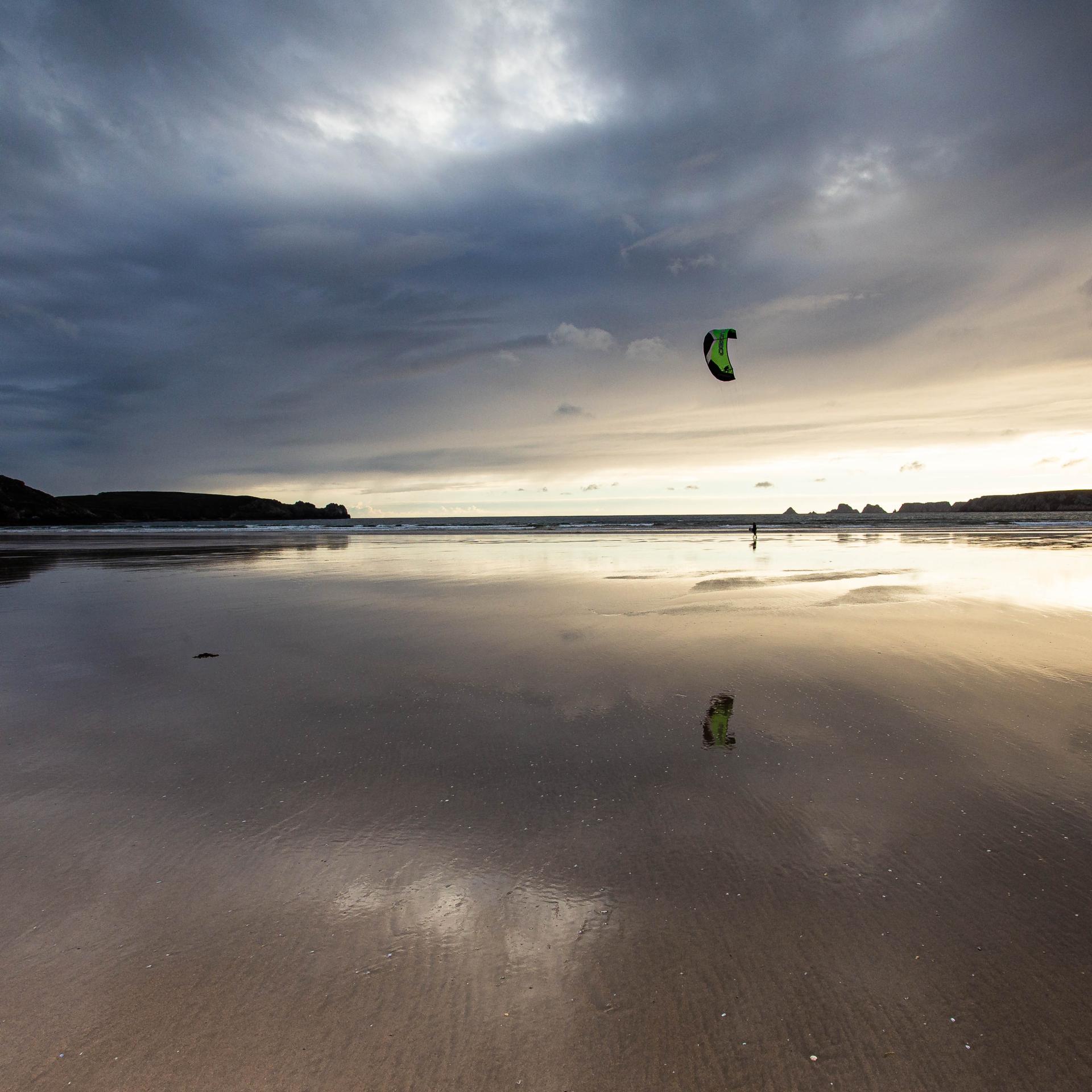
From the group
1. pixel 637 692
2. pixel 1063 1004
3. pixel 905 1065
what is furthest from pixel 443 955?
pixel 637 692

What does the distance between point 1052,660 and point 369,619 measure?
10886 millimetres

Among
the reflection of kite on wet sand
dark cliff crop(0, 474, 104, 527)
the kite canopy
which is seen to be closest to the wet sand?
the reflection of kite on wet sand

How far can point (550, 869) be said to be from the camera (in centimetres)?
362

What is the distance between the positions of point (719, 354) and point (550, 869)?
16005 mm

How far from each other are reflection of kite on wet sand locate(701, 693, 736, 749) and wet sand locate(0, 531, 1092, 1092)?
0.04m

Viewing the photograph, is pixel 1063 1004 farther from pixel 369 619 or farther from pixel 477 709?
pixel 369 619

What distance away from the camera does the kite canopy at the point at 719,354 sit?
54.3ft

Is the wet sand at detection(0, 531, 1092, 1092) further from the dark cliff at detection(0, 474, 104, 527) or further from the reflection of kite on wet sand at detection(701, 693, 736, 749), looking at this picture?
the dark cliff at detection(0, 474, 104, 527)

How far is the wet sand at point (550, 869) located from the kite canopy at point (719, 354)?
32.2ft

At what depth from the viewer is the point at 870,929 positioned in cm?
311

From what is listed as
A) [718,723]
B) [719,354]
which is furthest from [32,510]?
[718,723]

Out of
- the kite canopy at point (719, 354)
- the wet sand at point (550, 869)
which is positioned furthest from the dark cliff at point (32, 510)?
the wet sand at point (550, 869)

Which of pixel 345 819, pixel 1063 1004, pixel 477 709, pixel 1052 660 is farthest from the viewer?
pixel 1052 660

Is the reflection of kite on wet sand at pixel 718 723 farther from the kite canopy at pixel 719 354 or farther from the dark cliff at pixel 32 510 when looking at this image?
the dark cliff at pixel 32 510
